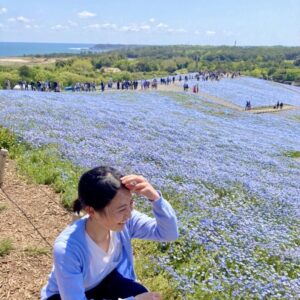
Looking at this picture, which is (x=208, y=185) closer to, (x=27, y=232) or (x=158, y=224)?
(x=27, y=232)

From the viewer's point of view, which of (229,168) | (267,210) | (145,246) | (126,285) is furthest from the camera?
(229,168)

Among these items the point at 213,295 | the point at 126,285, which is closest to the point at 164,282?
the point at 213,295

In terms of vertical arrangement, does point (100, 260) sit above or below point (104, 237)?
below

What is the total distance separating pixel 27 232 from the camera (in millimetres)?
6164

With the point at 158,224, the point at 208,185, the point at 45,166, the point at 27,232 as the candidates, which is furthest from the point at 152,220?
the point at 208,185

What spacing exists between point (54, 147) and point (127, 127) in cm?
617

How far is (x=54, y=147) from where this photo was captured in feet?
37.1

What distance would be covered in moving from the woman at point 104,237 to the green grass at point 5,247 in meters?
2.41

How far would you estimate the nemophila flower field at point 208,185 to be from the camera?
569cm

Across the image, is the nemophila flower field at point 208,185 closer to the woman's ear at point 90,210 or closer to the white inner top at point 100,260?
the white inner top at point 100,260

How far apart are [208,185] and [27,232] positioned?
537 cm

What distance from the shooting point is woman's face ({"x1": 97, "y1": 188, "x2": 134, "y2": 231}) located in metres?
2.94

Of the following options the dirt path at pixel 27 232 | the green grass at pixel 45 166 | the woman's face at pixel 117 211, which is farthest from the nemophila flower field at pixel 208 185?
the woman's face at pixel 117 211

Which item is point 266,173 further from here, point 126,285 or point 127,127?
point 126,285
